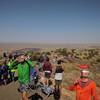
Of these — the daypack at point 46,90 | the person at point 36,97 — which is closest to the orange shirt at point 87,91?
the person at point 36,97

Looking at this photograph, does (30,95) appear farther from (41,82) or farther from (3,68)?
(3,68)

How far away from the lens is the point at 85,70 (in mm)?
5855

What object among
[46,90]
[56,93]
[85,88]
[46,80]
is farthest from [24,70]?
[46,80]

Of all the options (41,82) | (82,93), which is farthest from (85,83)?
(41,82)

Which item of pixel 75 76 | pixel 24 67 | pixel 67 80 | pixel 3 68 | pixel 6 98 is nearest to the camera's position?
pixel 24 67

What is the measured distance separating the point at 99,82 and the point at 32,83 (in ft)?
21.0

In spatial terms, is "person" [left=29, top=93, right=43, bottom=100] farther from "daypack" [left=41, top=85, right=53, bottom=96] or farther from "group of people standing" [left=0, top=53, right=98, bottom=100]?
"group of people standing" [left=0, top=53, right=98, bottom=100]

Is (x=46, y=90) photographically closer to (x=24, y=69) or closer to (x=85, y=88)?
(x=24, y=69)

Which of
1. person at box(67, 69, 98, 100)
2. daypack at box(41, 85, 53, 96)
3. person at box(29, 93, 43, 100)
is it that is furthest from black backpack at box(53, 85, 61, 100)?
person at box(67, 69, 98, 100)

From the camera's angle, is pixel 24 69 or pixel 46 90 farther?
pixel 46 90

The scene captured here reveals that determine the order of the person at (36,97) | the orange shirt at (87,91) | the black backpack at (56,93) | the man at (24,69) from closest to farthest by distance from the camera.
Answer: the orange shirt at (87,91) < the man at (24,69) < the person at (36,97) < the black backpack at (56,93)

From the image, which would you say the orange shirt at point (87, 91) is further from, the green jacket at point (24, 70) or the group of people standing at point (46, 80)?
the green jacket at point (24, 70)

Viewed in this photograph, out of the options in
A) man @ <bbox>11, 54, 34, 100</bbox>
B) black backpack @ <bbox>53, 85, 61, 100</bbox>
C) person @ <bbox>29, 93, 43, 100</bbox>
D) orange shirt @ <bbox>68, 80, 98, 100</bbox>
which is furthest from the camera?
black backpack @ <bbox>53, 85, 61, 100</bbox>

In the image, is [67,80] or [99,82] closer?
[67,80]
